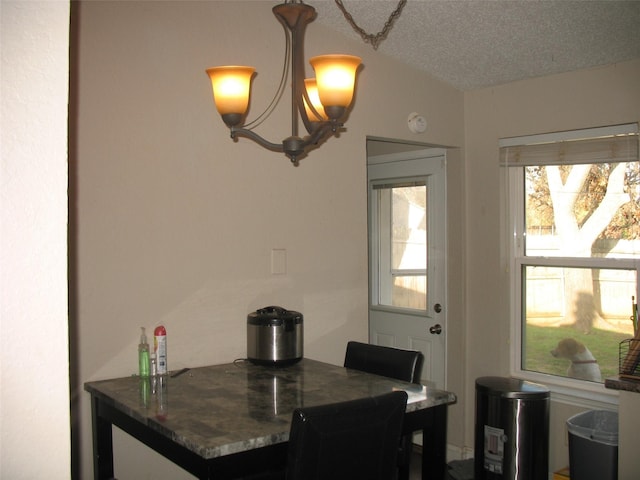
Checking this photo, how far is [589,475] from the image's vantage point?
120 inches

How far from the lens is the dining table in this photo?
189 cm

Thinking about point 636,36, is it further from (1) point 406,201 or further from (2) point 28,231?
(2) point 28,231

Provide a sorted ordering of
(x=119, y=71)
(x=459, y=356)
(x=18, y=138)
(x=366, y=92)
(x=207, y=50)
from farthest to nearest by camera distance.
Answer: (x=459, y=356), (x=366, y=92), (x=207, y=50), (x=119, y=71), (x=18, y=138)

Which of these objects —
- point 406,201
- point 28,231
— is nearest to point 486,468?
point 406,201

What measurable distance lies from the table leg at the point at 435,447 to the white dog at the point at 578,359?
153cm

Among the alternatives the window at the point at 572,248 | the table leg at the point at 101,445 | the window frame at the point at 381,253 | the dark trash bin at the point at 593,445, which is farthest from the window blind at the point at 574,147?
the table leg at the point at 101,445

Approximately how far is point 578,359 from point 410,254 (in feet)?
3.90

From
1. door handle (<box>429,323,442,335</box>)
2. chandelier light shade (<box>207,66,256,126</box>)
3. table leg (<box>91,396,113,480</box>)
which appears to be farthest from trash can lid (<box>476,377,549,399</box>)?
chandelier light shade (<box>207,66,256,126</box>)

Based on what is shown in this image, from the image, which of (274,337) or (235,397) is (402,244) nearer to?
(274,337)

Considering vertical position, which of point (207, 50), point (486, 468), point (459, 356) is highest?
point (207, 50)

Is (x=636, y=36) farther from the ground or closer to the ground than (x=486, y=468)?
farther from the ground

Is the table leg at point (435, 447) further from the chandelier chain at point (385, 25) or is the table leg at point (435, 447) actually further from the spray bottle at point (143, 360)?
the chandelier chain at point (385, 25)

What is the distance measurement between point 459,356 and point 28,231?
3.69 meters

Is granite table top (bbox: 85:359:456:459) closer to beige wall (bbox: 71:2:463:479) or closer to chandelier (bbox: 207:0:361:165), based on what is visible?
beige wall (bbox: 71:2:463:479)
